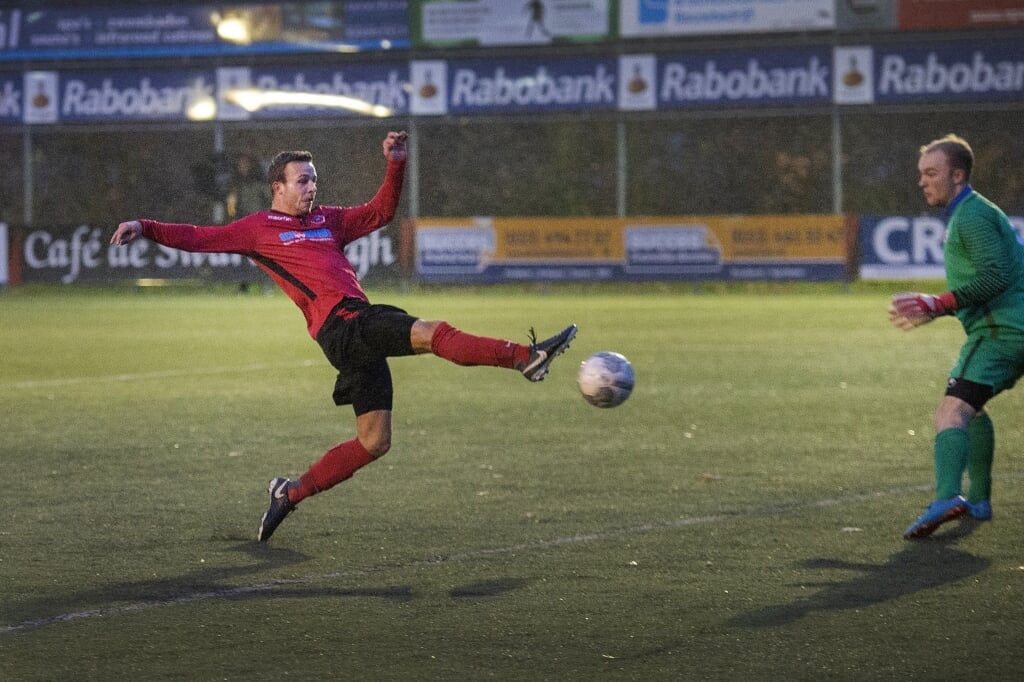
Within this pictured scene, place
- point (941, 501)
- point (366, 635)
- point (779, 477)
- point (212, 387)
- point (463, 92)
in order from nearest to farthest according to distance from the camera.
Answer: point (366, 635)
point (941, 501)
point (779, 477)
point (212, 387)
point (463, 92)

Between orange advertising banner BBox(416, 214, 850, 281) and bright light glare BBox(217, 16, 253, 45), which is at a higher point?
bright light glare BBox(217, 16, 253, 45)

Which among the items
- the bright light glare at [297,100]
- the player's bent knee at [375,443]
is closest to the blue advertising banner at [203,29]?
the bright light glare at [297,100]

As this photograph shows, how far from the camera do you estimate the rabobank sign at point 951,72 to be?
1197 inches

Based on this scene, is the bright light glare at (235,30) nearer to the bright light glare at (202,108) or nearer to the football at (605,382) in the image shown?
the bright light glare at (202,108)

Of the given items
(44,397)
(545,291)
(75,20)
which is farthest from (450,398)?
(75,20)

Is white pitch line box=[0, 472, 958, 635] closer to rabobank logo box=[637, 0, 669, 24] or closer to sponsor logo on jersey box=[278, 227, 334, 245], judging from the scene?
sponsor logo on jersey box=[278, 227, 334, 245]

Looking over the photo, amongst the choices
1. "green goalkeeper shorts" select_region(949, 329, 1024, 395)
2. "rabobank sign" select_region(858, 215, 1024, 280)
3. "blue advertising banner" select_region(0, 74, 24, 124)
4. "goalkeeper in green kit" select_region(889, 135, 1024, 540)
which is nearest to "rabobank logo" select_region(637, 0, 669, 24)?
"rabobank sign" select_region(858, 215, 1024, 280)

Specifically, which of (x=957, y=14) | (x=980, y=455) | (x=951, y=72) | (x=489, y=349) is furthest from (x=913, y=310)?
(x=951, y=72)

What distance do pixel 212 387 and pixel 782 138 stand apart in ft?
98.7

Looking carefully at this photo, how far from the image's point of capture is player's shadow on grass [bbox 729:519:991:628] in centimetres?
569

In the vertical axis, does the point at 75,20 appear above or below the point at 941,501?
above

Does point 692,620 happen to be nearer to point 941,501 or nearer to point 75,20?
point 941,501

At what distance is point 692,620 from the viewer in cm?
556

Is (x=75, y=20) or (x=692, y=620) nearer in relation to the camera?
(x=692, y=620)
